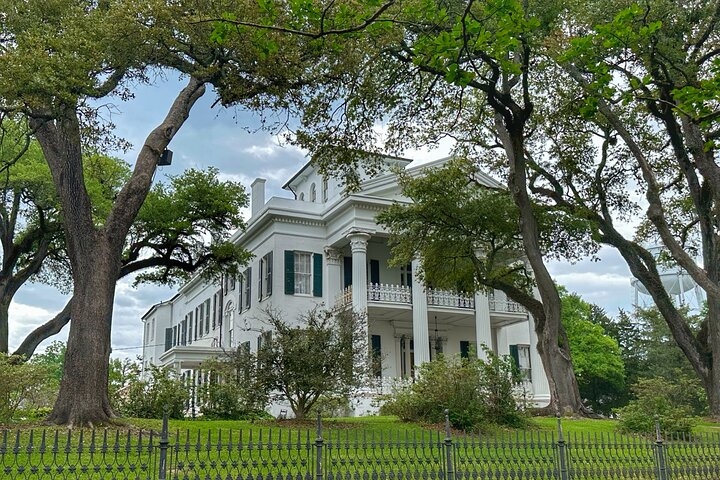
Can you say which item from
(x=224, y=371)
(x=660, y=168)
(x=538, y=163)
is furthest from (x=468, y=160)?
(x=224, y=371)

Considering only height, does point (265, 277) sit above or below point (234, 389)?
above

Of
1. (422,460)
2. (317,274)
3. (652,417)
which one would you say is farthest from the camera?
(317,274)

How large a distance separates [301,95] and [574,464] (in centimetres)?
982

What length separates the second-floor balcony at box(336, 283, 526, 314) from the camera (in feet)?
88.8

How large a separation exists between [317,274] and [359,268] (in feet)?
9.45

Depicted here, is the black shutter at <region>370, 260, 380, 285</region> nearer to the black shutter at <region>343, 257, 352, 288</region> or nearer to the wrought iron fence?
the black shutter at <region>343, 257, 352, 288</region>

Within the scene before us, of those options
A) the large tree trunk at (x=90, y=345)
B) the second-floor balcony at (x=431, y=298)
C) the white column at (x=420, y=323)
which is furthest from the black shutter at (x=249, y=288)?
the large tree trunk at (x=90, y=345)

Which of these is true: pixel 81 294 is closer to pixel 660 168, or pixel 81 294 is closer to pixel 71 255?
pixel 71 255

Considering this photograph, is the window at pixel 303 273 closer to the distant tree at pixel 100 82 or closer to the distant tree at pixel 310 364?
the distant tree at pixel 310 364

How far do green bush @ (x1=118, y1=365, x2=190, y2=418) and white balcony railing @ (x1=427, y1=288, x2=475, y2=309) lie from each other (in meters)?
12.9

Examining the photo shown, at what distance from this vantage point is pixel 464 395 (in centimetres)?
1638

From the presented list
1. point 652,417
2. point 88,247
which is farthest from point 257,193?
point 652,417

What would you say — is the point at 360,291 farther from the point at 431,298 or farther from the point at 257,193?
the point at 257,193

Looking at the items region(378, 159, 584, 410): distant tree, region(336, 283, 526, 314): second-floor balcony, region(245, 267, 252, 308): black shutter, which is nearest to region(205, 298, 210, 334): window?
region(245, 267, 252, 308): black shutter
